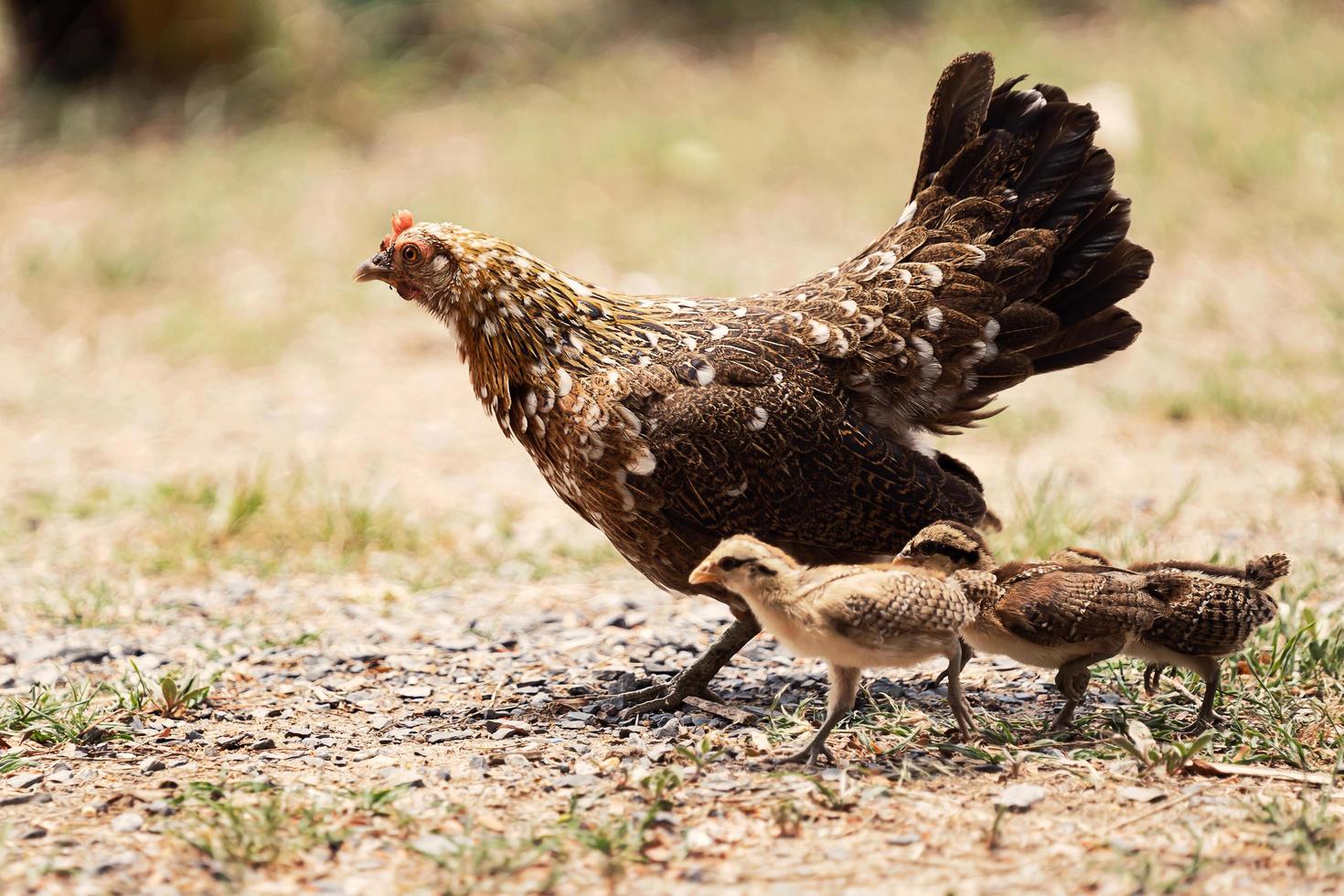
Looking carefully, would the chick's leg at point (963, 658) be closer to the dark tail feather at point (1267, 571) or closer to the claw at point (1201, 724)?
the claw at point (1201, 724)

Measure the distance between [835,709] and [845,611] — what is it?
1.26ft

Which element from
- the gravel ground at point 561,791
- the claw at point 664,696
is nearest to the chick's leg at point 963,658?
the gravel ground at point 561,791

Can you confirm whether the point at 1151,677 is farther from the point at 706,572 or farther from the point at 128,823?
the point at 128,823

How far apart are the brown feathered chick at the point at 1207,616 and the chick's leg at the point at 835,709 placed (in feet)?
3.04

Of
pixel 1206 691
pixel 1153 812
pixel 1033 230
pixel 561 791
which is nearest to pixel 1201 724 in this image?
pixel 1206 691

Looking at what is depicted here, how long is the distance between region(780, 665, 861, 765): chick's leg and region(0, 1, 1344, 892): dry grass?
0.46ft

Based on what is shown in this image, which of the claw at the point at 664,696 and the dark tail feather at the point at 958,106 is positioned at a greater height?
the dark tail feather at the point at 958,106

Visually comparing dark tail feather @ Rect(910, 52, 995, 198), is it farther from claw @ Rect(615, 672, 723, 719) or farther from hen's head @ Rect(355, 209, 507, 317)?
claw @ Rect(615, 672, 723, 719)

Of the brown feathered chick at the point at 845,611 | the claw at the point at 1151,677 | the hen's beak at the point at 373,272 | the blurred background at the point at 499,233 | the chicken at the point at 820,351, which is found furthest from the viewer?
→ the blurred background at the point at 499,233

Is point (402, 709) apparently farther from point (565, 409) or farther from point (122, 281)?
point (122, 281)

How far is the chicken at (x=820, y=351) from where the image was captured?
458cm

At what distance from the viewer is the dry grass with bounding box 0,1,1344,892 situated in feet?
12.1

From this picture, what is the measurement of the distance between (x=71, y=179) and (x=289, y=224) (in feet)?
8.51

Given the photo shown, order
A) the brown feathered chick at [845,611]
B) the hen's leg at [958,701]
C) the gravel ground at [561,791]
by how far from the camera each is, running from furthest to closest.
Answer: the hen's leg at [958,701]
the brown feathered chick at [845,611]
the gravel ground at [561,791]
